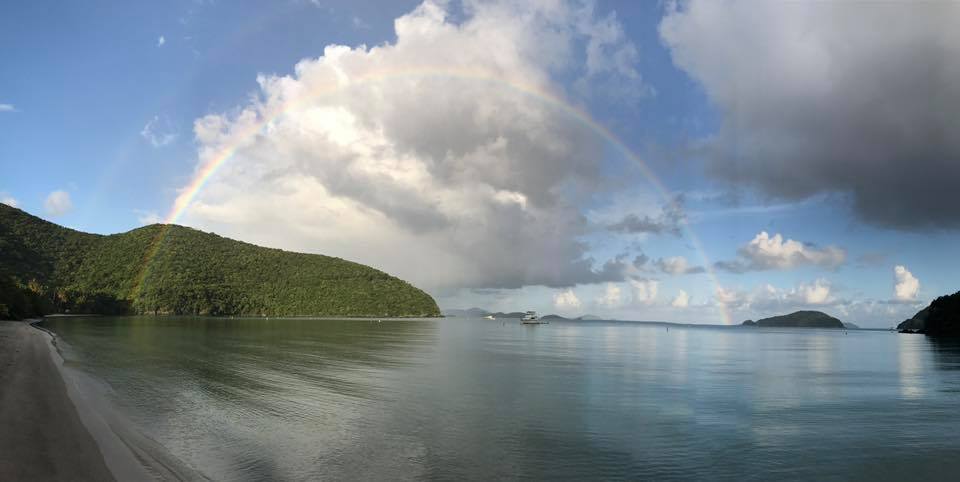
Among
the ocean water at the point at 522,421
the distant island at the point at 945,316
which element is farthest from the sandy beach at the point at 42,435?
the distant island at the point at 945,316

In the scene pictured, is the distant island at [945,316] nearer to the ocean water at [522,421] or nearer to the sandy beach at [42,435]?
the ocean water at [522,421]

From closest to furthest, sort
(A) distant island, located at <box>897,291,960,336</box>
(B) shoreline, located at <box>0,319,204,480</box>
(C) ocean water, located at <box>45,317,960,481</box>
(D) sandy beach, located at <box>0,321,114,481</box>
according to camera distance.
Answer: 1. (D) sandy beach, located at <box>0,321,114,481</box>
2. (B) shoreline, located at <box>0,319,204,480</box>
3. (C) ocean water, located at <box>45,317,960,481</box>
4. (A) distant island, located at <box>897,291,960,336</box>

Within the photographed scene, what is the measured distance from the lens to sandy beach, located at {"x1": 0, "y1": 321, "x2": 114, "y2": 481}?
45.4 feet

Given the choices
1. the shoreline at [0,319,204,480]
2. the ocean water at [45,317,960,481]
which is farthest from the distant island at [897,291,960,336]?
the shoreline at [0,319,204,480]

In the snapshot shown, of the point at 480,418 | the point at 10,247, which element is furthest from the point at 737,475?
the point at 10,247

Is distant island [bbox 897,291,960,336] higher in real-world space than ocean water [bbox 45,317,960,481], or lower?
higher

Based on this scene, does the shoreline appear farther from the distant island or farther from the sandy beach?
the distant island

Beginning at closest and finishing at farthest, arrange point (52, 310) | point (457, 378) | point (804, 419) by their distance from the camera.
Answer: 1. point (804, 419)
2. point (457, 378)
3. point (52, 310)

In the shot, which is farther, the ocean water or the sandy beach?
the ocean water

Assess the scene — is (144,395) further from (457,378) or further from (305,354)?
(305,354)

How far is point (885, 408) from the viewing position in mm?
31469

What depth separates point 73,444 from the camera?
16.8 m

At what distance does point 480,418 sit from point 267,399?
38.9ft

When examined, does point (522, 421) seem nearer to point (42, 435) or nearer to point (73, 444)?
point (73, 444)
